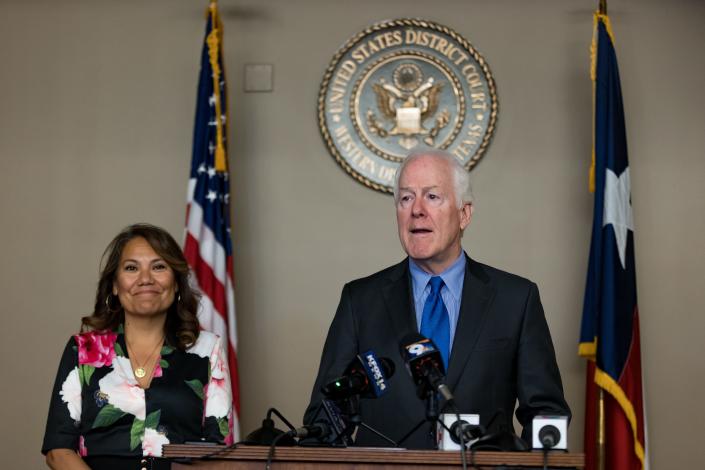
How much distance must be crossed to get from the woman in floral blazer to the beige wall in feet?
5.65

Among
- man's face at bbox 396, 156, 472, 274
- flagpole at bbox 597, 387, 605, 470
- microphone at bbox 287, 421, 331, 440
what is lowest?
flagpole at bbox 597, 387, 605, 470

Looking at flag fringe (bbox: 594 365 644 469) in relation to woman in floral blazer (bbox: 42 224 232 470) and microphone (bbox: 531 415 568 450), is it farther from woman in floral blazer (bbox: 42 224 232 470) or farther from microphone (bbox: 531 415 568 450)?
microphone (bbox: 531 415 568 450)

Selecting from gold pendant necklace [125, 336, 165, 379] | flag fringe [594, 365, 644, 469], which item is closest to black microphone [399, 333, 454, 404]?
gold pendant necklace [125, 336, 165, 379]

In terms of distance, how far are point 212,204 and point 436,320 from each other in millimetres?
2129

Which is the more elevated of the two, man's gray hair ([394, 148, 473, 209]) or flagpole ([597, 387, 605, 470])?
man's gray hair ([394, 148, 473, 209])

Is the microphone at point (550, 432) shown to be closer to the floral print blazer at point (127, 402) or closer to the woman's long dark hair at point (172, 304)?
the floral print blazer at point (127, 402)

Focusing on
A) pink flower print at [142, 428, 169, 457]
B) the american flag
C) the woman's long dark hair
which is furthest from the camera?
the american flag

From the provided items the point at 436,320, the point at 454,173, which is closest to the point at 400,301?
the point at 436,320

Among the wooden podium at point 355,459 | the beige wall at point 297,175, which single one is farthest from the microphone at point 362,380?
the beige wall at point 297,175

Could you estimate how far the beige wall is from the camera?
4949 millimetres

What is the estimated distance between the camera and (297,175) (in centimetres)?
511

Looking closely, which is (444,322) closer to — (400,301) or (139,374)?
(400,301)

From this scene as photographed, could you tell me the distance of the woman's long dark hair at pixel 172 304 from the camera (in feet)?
10.8

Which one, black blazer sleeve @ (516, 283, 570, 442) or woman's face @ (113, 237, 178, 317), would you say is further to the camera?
woman's face @ (113, 237, 178, 317)
